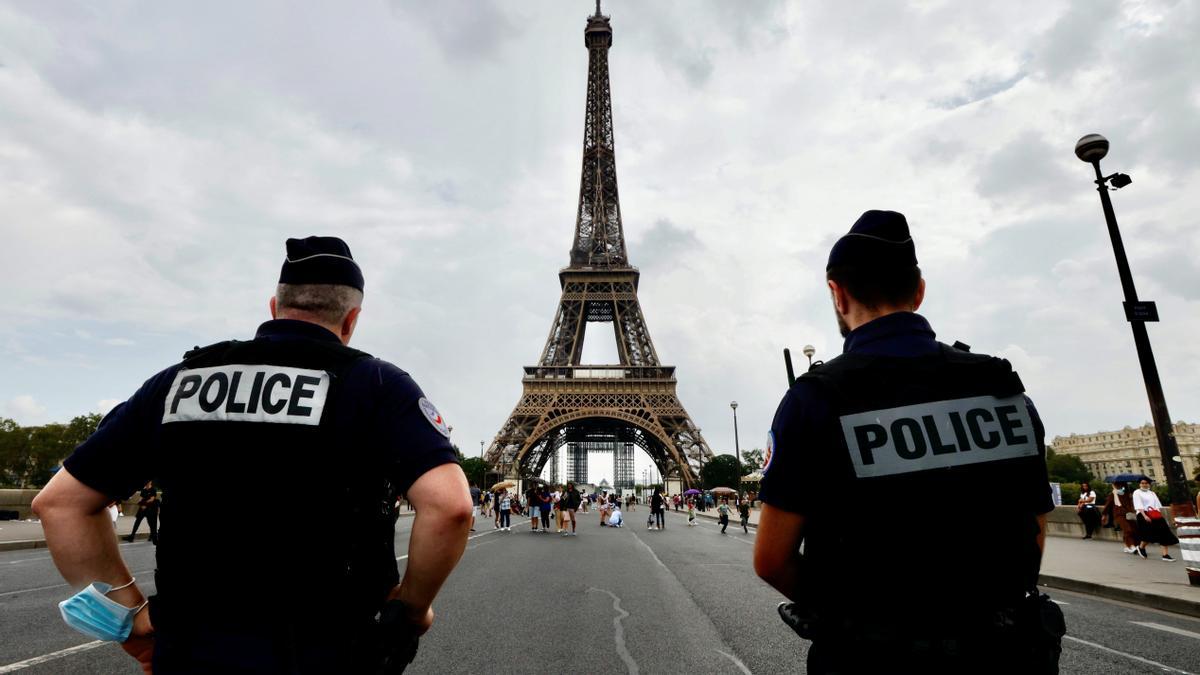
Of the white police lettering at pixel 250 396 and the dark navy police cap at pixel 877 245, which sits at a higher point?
the dark navy police cap at pixel 877 245

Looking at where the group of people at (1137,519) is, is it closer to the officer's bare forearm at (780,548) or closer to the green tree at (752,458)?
the officer's bare forearm at (780,548)

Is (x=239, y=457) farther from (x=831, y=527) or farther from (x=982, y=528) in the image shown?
(x=982, y=528)

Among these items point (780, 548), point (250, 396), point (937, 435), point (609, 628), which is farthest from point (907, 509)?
point (609, 628)

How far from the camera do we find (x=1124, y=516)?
46.2 ft

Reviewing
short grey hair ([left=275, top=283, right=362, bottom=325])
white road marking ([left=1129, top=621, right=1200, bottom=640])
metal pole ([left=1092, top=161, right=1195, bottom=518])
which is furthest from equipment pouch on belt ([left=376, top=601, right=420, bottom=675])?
metal pole ([left=1092, top=161, right=1195, bottom=518])

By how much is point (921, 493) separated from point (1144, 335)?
1123cm

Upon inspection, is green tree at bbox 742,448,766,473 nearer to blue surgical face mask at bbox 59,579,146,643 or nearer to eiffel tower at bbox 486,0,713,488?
eiffel tower at bbox 486,0,713,488

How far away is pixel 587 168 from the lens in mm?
60719

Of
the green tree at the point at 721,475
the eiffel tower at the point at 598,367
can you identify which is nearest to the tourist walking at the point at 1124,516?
the eiffel tower at the point at 598,367

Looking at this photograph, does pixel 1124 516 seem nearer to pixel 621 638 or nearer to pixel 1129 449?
pixel 621 638

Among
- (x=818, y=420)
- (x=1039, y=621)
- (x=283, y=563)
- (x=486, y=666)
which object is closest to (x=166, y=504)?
(x=283, y=563)

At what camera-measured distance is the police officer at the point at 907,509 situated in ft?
5.40

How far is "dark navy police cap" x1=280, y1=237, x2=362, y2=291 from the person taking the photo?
212cm

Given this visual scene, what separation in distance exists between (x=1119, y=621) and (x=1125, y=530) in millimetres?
8661
